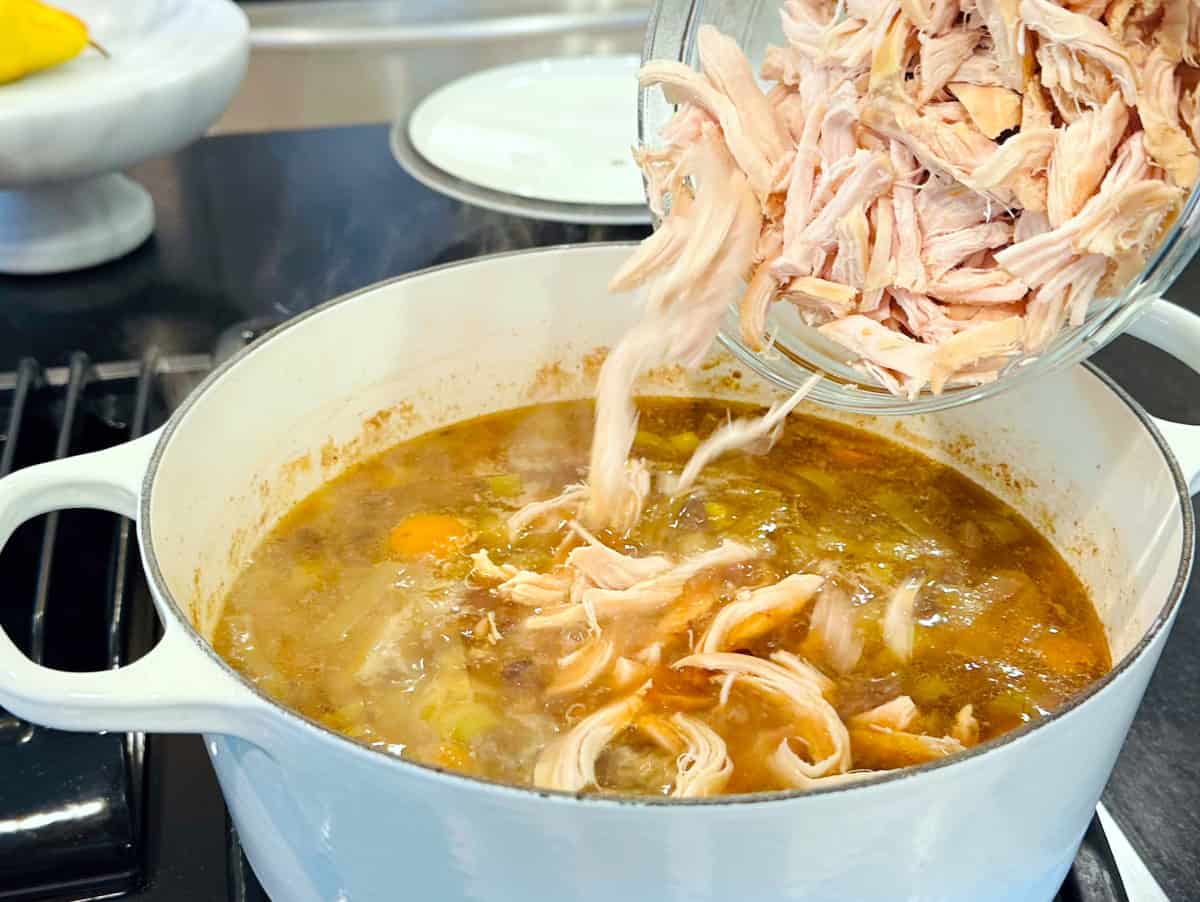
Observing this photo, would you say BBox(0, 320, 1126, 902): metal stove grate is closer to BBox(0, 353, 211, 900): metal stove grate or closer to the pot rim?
BBox(0, 353, 211, 900): metal stove grate

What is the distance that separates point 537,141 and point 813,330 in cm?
102

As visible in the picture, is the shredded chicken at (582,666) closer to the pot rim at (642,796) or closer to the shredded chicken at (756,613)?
the shredded chicken at (756,613)

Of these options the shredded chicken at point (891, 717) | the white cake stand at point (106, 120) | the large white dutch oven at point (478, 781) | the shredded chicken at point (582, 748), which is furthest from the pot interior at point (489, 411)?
the white cake stand at point (106, 120)

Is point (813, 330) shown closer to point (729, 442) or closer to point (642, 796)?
point (729, 442)

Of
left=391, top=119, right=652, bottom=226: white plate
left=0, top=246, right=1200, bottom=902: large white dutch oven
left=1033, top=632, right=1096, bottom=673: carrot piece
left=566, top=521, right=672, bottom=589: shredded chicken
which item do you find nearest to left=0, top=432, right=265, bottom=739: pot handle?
left=0, top=246, right=1200, bottom=902: large white dutch oven

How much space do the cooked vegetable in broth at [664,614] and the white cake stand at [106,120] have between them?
64cm

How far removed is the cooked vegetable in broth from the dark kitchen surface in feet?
0.35

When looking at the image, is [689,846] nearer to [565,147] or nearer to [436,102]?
[565,147]

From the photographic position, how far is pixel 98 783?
997 mm

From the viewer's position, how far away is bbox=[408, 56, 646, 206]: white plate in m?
1.91

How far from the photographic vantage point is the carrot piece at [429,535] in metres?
1.25

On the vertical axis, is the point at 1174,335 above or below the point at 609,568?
above

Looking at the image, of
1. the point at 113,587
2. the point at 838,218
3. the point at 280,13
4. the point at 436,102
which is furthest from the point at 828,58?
the point at 280,13

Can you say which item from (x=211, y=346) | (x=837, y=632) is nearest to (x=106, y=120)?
(x=211, y=346)
